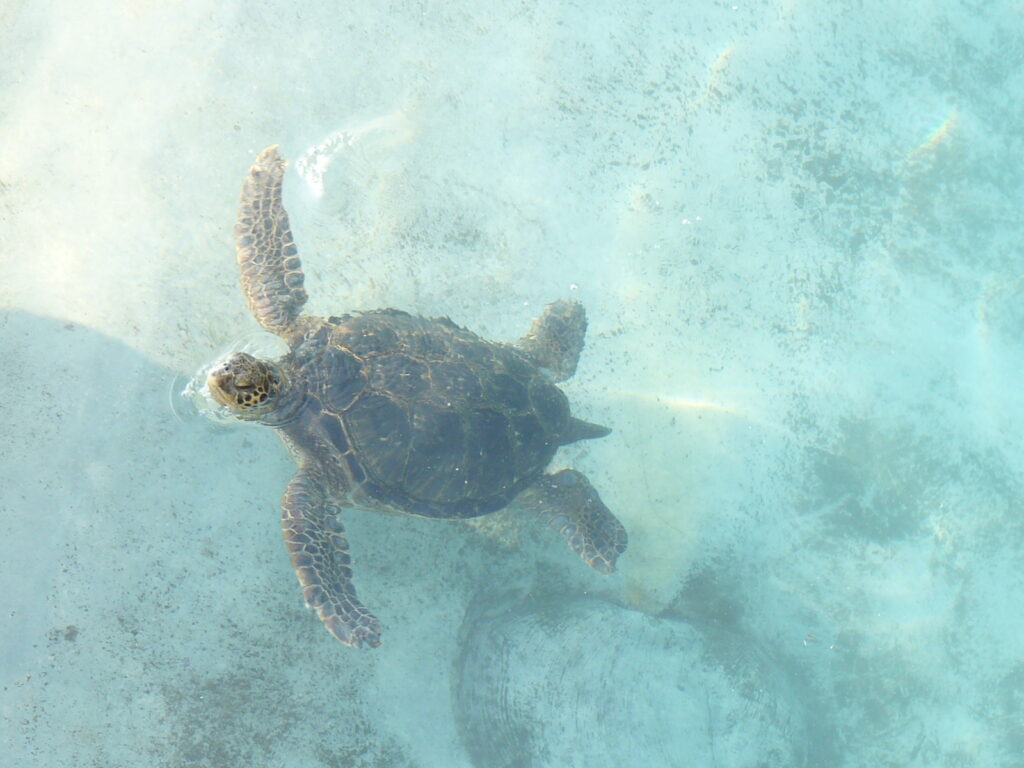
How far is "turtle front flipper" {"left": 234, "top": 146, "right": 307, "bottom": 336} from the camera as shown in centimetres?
423

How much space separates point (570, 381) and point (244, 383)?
2855 millimetres

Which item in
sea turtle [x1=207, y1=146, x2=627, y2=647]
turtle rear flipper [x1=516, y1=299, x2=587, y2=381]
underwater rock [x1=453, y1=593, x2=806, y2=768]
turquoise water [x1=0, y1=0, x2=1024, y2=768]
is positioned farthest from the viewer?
turtle rear flipper [x1=516, y1=299, x2=587, y2=381]

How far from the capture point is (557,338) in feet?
15.9

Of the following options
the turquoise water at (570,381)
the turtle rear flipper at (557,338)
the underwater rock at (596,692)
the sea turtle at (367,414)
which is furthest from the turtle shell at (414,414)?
the underwater rock at (596,692)

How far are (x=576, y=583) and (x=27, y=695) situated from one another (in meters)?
3.79

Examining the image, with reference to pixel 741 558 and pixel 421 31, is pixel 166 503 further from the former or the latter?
pixel 741 558

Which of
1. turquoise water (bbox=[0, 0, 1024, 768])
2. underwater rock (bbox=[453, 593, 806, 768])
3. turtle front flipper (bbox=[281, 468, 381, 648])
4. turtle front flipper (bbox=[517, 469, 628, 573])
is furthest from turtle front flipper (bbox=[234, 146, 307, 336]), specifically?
underwater rock (bbox=[453, 593, 806, 768])

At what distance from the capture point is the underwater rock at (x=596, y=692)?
4.56m

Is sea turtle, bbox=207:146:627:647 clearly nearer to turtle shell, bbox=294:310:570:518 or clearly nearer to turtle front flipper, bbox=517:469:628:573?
turtle shell, bbox=294:310:570:518

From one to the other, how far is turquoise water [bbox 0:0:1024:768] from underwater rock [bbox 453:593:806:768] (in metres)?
0.03

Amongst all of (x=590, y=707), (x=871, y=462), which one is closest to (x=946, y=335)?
(x=871, y=462)

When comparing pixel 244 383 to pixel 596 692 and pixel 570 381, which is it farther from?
pixel 596 692

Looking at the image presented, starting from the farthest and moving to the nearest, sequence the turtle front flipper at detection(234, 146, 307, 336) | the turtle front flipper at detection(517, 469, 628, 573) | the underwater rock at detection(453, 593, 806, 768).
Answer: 1. the turtle front flipper at detection(517, 469, 628, 573)
2. the underwater rock at detection(453, 593, 806, 768)
3. the turtle front flipper at detection(234, 146, 307, 336)

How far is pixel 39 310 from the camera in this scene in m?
4.28
